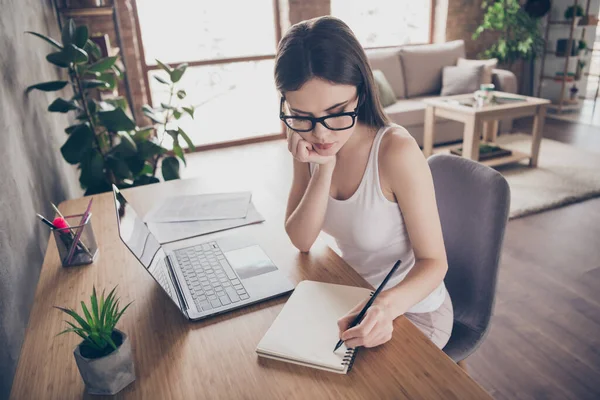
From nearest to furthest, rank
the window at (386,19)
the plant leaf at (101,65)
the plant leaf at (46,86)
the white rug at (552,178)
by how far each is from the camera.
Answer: the plant leaf at (46,86)
the plant leaf at (101,65)
the white rug at (552,178)
the window at (386,19)

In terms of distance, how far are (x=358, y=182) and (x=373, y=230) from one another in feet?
0.41

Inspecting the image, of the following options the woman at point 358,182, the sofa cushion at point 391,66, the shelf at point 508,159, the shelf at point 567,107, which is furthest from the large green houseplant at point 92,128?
the shelf at point 567,107

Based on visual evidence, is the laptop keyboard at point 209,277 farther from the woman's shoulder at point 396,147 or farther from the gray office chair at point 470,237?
the gray office chair at point 470,237

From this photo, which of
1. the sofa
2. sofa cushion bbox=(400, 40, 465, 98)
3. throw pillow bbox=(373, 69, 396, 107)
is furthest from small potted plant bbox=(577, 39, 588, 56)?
throw pillow bbox=(373, 69, 396, 107)

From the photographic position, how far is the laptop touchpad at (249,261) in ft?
3.26

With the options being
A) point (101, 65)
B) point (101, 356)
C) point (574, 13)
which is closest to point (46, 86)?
point (101, 65)

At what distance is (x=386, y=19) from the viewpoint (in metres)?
5.13

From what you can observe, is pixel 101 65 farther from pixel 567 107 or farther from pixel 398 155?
pixel 567 107

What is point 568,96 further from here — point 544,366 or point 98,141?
point 98,141

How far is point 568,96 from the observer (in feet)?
18.3

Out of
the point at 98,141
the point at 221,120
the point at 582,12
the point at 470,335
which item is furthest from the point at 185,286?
the point at 582,12

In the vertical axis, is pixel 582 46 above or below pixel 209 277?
above

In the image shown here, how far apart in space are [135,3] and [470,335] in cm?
420

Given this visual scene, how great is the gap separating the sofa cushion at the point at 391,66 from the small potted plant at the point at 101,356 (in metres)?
4.19
